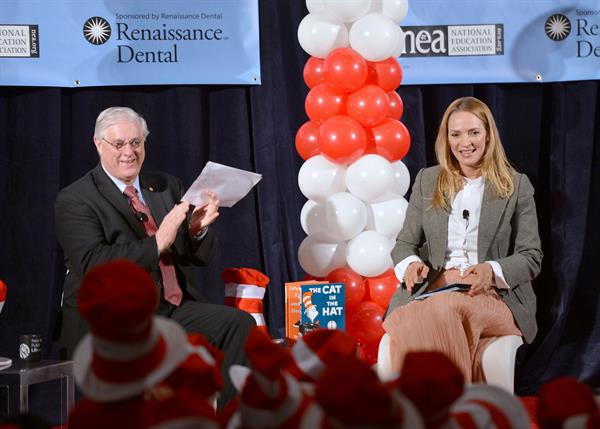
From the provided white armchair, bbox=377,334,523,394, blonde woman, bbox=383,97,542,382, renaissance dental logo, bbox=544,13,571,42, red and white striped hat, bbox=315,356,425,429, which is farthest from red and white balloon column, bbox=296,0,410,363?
red and white striped hat, bbox=315,356,425,429

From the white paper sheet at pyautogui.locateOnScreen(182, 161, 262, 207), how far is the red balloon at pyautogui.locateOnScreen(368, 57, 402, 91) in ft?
3.06

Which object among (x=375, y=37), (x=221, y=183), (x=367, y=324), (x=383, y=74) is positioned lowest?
(x=367, y=324)

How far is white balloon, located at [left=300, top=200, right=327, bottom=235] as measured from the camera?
11.7 ft

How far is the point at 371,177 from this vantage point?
11.4 ft

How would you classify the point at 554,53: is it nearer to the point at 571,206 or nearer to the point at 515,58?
the point at 515,58

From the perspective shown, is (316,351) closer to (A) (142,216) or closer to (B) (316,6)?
(A) (142,216)

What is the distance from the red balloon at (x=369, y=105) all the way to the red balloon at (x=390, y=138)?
2.1 inches

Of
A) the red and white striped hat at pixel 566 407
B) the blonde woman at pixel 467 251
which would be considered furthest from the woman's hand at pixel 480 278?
the red and white striped hat at pixel 566 407

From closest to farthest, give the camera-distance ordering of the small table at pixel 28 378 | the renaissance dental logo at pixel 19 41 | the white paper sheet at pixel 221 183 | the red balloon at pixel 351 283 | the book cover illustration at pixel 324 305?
1. the small table at pixel 28 378
2. the white paper sheet at pixel 221 183
3. the book cover illustration at pixel 324 305
4. the red balloon at pixel 351 283
5. the renaissance dental logo at pixel 19 41

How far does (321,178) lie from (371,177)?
0.74ft

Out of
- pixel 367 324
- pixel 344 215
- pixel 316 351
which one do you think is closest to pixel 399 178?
pixel 344 215

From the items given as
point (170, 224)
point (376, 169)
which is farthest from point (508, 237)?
point (170, 224)

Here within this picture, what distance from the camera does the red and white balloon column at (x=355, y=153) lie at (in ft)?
11.3

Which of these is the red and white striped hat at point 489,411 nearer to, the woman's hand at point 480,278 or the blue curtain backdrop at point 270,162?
the woman's hand at point 480,278
